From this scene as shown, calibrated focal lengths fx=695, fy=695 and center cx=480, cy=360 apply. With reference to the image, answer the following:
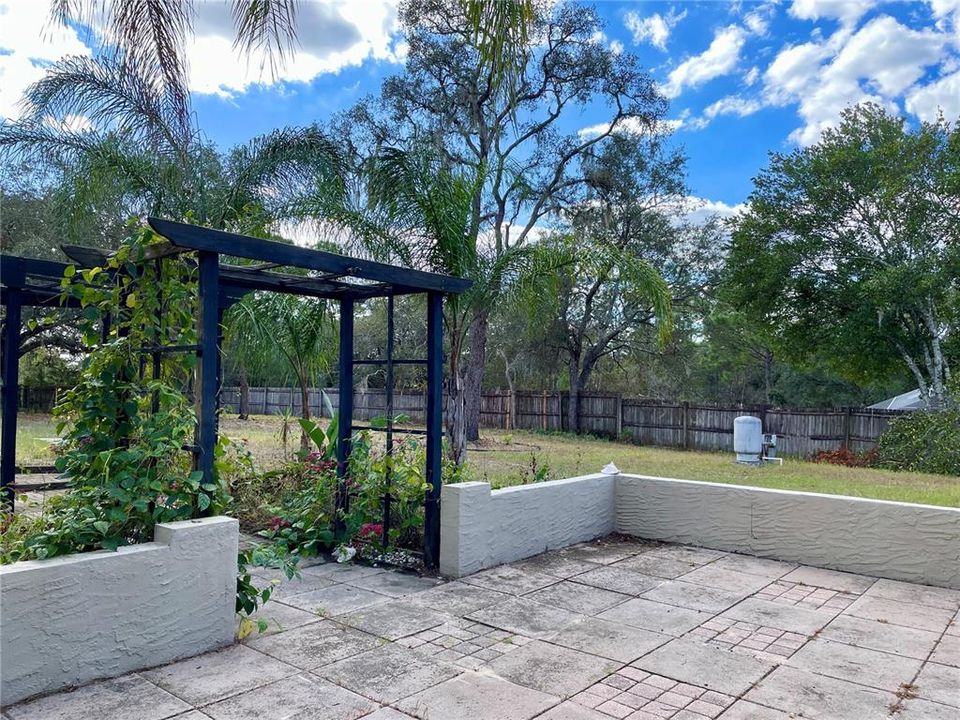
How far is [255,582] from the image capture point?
4.29m

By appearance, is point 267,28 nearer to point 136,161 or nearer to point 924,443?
point 136,161

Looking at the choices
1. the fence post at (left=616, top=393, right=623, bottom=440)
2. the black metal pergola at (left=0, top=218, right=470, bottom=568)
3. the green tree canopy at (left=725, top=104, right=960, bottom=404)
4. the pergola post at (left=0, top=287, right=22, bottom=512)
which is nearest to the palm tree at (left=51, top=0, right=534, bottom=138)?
the black metal pergola at (left=0, top=218, right=470, bottom=568)

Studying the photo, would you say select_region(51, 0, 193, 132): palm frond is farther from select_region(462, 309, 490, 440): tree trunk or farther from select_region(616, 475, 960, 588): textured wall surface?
select_region(462, 309, 490, 440): tree trunk

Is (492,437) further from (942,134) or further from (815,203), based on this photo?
(942,134)

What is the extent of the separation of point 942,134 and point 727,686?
52.1 ft

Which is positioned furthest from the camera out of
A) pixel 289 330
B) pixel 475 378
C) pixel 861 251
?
pixel 475 378

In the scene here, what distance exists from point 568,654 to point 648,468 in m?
8.33

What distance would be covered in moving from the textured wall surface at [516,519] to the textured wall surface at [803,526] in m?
0.34

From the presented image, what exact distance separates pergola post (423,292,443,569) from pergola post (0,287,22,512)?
272cm

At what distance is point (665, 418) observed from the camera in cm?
1798

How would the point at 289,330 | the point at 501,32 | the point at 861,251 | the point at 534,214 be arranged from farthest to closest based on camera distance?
the point at 534,214
the point at 861,251
the point at 289,330
the point at 501,32

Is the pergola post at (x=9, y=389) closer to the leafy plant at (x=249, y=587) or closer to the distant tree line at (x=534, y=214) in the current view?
the distant tree line at (x=534, y=214)

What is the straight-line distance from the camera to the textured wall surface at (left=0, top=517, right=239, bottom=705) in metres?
2.59

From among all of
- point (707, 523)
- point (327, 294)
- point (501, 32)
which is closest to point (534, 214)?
point (707, 523)
